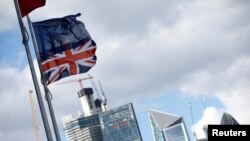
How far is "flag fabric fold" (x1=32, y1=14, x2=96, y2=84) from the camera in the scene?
78.1 ft

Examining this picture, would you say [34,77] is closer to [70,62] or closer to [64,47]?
[70,62]

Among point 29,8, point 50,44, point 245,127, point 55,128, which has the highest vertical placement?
point 29,8

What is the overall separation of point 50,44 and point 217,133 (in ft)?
41.7

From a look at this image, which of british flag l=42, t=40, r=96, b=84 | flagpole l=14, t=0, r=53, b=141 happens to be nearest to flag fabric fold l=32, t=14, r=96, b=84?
british flag l=42, t=40, r=96, b=84

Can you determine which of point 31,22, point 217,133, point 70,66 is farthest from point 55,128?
point 217,133

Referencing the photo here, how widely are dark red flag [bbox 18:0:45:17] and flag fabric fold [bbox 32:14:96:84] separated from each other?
0.95 metres

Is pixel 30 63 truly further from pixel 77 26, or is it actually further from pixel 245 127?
pixel 245 127

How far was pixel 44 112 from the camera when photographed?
2134 centimetres

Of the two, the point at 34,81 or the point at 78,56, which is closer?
the point at 34,81

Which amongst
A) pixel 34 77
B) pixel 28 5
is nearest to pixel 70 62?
pixel 34 77

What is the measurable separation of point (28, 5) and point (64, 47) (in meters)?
2.87

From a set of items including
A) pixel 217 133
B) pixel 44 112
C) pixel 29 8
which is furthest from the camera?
pixel 29 8

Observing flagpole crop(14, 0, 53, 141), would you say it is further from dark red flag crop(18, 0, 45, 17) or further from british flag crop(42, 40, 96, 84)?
british flag crop(42, 40, 96, 84)

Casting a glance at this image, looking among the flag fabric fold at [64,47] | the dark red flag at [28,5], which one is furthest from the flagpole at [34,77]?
the flag fabric fold at [64,47]
